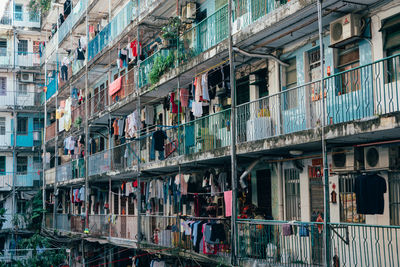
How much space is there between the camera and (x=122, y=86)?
82.2ft

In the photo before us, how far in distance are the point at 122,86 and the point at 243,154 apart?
409 inches

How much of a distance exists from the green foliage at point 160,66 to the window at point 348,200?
8.18 m

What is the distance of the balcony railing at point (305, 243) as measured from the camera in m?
12.6

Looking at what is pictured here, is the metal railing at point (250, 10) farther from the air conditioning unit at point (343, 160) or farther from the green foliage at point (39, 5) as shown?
the green foliage at point (39, 5)

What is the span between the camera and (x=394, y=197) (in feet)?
42.1

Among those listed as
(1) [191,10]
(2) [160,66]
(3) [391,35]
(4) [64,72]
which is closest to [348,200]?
(3) [391,35]

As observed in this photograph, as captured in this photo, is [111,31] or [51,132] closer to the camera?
[111,31]

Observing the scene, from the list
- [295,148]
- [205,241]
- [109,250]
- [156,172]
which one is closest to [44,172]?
[109,250]

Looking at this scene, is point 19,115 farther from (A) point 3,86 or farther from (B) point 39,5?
(B) point 39,5

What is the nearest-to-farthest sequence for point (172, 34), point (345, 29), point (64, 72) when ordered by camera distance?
point (345, 29), point (172, 34), point (64, 72)

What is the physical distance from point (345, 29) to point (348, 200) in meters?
3.86

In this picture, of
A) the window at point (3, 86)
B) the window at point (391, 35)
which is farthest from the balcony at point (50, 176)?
the window at point (391, 35)

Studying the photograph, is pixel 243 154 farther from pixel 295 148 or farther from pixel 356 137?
pixel 356 137

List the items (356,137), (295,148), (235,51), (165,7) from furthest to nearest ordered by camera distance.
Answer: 1. (165,7)
2. (235,51)
3. (295,148)
4. (356,137)
